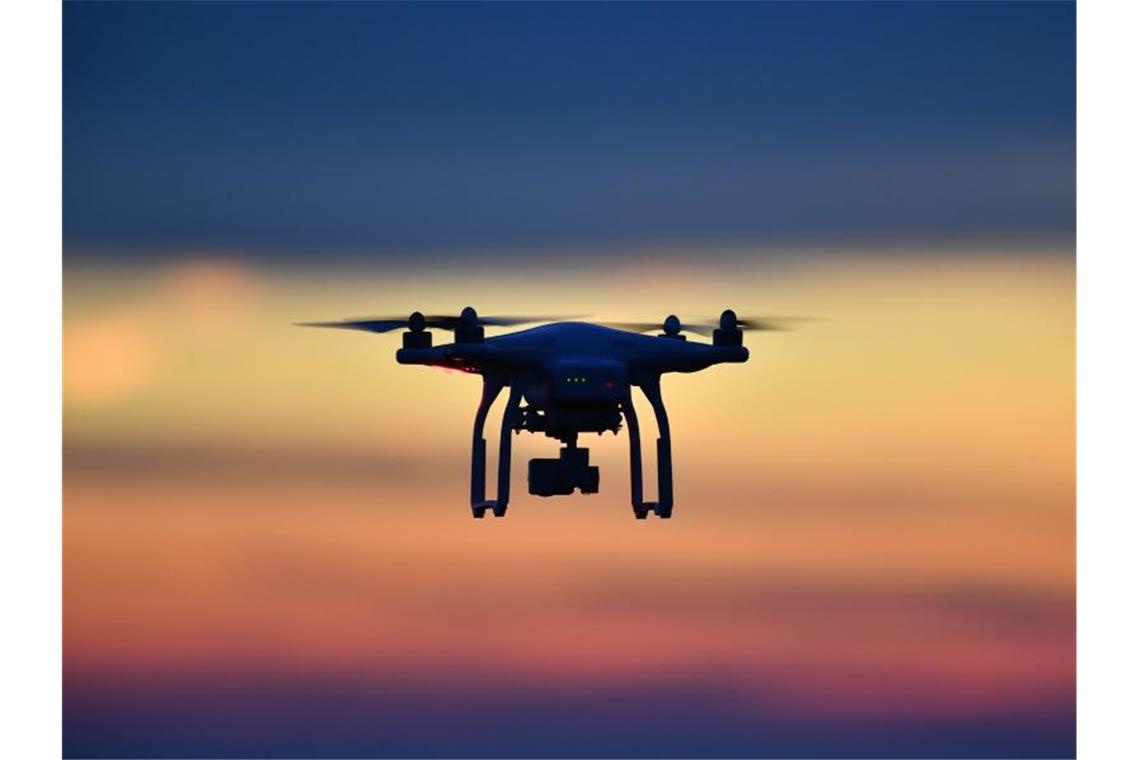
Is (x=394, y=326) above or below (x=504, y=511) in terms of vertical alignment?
above

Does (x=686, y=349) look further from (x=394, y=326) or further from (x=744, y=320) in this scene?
(x=394, y=326)

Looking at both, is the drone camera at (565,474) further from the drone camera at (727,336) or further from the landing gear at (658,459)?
the drone camera at (727,336)

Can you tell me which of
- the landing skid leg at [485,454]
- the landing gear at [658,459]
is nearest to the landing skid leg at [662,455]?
the landing gear at [658,459]

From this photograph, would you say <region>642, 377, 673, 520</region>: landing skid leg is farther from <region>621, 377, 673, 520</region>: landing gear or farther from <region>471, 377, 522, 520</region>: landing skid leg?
<region>471, 377, 522, 520</region>: landing skid leg

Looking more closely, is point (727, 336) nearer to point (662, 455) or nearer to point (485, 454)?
point (662, 455)

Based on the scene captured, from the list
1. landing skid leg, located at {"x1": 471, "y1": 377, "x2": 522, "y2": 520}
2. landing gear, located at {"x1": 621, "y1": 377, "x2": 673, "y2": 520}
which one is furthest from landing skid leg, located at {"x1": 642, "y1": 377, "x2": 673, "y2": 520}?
landing skid leg, located at {"x1": 471, "y1": 377, "x2": 522, "y2": 520}

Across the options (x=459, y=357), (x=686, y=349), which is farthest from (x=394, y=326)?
(x=686, y=349)
